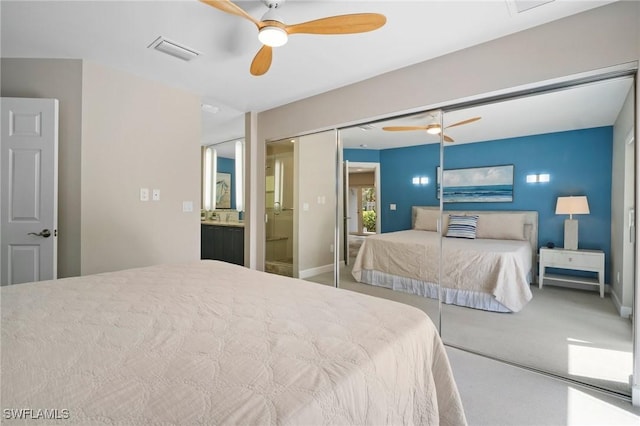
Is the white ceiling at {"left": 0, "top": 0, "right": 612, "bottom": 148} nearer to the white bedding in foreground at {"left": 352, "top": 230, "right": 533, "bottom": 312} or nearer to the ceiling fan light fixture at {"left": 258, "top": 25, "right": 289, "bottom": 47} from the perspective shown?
the ceiling fan light fixture at {"left": 258, "top": 25, "right": 289, "bottom": 47}

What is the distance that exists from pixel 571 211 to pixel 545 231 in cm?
32

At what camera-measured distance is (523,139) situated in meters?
2.87

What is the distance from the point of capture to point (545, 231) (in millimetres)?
2910

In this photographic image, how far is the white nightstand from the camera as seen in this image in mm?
2520

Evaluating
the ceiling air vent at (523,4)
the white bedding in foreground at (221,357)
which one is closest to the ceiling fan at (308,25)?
the ceiling air vent at (523,4)

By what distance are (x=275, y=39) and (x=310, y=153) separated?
7.18 ft

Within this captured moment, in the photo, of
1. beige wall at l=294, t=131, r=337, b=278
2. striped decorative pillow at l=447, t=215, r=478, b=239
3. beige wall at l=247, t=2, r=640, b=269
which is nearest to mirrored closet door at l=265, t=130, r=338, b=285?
beige wall at l=294, t=131, r=337, b=278

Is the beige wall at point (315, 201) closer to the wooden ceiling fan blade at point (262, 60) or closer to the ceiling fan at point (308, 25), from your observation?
the wooden ceiling fan blade at point (262, 60)

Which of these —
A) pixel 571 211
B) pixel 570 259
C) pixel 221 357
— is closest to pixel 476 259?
pixel 570 259

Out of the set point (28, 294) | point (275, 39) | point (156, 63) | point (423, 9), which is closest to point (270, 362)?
point (28, 294)

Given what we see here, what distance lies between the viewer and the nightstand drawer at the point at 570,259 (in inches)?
101

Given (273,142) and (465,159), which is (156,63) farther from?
(465,159)

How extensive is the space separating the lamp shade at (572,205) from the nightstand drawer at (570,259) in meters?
0.36

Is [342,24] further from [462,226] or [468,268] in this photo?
[468,268]
